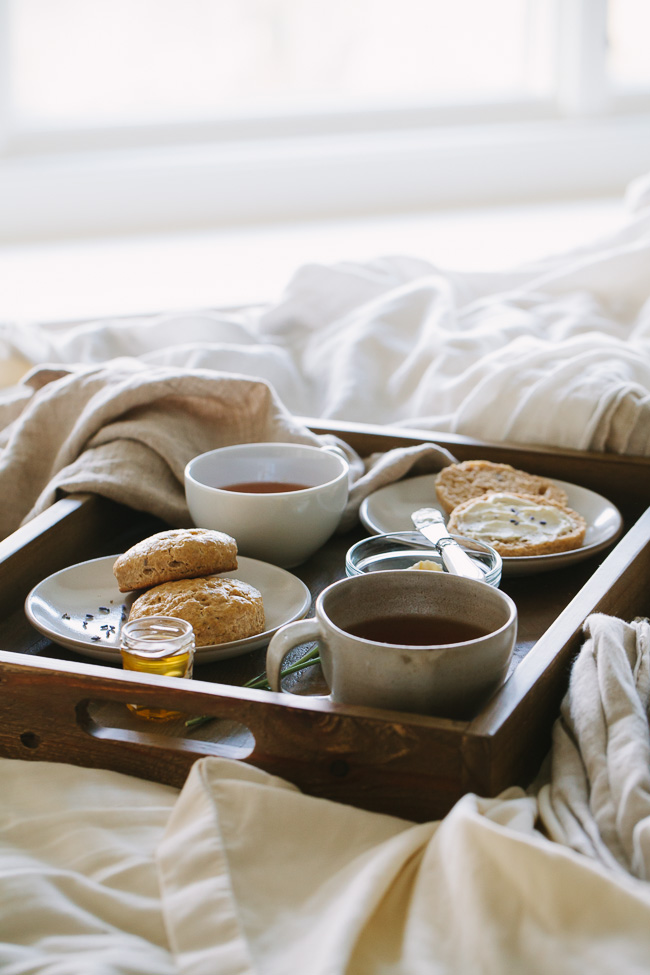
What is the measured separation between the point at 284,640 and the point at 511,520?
1.17ft

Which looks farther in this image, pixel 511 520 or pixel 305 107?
pixel 305 107

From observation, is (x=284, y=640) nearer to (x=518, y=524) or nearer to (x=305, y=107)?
(x=518, y=524)

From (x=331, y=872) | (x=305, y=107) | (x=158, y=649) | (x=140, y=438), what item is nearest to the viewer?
(x=331, y=872)

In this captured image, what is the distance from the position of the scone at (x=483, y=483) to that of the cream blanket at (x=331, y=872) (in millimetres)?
357

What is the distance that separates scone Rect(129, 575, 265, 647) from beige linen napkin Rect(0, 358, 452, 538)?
222 millimetres

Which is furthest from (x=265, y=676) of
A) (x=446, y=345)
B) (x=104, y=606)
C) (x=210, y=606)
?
(x=446, y=345)

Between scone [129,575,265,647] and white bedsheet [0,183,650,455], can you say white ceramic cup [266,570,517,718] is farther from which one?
white bedsheet [0,183,650,455]

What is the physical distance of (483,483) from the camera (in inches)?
42.0

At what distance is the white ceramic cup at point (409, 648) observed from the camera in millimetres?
645

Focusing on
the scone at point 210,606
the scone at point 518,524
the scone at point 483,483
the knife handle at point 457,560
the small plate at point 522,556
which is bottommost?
the small plate at point 522,556

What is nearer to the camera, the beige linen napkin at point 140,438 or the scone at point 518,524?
the scone at point 518,524

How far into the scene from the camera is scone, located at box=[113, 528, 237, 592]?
0.85m

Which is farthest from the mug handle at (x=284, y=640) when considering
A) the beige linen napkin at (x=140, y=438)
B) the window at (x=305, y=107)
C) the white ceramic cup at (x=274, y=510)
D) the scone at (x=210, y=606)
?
the window at (x=305, y=107)

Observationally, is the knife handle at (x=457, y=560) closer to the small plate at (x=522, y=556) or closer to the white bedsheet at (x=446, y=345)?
the small plate at (x=522, y=556)
